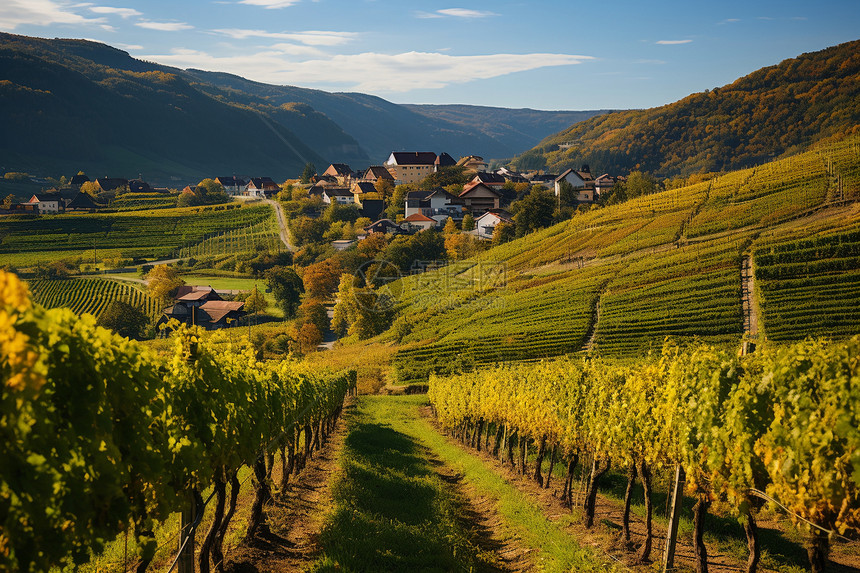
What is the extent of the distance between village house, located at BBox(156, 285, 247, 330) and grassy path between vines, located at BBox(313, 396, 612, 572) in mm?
57197

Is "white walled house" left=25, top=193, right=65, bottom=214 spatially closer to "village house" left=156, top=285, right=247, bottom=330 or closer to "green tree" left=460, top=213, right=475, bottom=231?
"village house" left=156, top=285, right=247, bottom=330

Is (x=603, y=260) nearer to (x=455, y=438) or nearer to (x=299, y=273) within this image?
(x=455, y=438)

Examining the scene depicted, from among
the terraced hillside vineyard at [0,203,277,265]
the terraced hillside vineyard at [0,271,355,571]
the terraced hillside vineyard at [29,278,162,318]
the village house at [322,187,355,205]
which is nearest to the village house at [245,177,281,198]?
the village house at [322,187,355,205]

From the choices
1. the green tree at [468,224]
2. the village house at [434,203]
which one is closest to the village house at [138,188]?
the village house at [434,203]

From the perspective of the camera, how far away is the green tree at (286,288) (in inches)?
3509

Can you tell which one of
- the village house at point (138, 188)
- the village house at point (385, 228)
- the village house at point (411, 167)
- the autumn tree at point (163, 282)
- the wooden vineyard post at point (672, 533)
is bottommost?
the autumn tree at point (163, 282)

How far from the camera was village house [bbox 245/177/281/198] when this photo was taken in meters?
171

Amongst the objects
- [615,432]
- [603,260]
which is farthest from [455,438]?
[603,260]

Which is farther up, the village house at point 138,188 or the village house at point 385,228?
the village house at point 138,188

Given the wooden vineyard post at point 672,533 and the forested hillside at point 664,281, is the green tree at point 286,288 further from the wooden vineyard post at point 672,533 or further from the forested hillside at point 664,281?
the wooden vineyard post at point 672,533

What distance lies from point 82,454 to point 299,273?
95265 millimetres

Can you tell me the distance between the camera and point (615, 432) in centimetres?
1341

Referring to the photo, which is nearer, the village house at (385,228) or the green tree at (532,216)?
the green tree at (532,216)

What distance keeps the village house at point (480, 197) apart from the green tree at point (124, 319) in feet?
223
